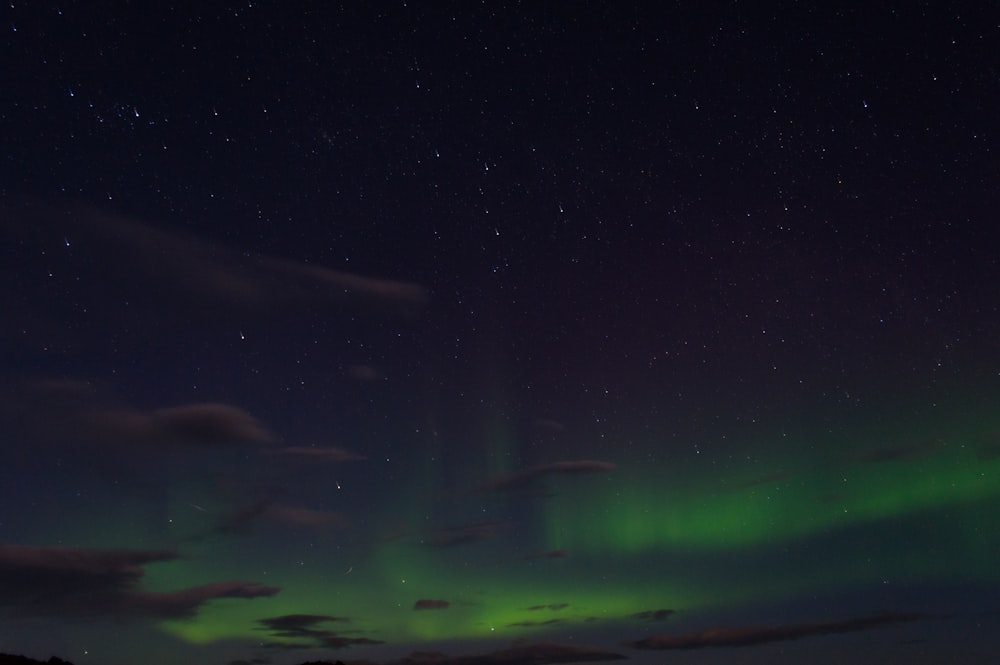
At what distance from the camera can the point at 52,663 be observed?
46781mm

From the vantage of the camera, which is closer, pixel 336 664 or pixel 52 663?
pixel 52 663

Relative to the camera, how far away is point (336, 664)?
54.7m

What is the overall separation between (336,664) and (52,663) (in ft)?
72.0
